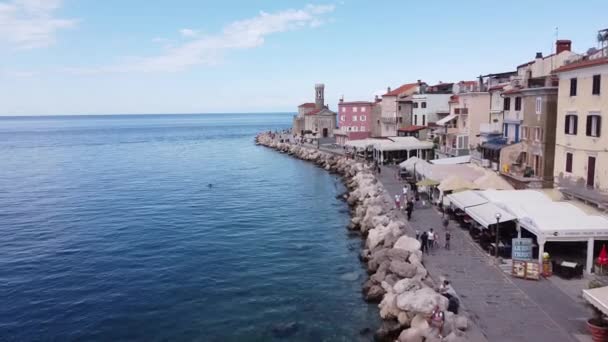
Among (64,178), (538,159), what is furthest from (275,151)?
(538,159)

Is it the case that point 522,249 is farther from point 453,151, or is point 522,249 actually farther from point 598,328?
point 453,151

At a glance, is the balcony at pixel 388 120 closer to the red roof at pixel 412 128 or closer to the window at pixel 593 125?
the red roof at pixel 412 128

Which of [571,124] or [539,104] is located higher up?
[539,104]

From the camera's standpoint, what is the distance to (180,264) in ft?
99.9

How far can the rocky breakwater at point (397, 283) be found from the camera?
17453 mm

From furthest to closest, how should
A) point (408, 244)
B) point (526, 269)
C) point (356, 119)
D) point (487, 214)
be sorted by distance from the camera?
point (356, 119), point (408, 244), point (487, 214), point (526, 269)

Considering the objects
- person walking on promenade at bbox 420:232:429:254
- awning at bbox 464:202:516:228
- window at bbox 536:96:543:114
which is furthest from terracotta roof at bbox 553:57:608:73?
person walking on promenade at bbox 420:232:429:254

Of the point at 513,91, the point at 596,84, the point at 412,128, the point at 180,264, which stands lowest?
the point at 180,264

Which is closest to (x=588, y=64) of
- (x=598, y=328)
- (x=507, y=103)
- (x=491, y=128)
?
(x=507, y=103)

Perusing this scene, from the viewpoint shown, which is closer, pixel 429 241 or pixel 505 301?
pixel 505 301

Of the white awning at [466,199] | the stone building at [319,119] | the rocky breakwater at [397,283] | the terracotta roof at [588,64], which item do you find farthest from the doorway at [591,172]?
the stone building at [319,119]

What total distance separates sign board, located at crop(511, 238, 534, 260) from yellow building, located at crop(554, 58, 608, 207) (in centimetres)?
504

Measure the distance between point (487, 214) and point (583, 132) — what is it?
7651 mm

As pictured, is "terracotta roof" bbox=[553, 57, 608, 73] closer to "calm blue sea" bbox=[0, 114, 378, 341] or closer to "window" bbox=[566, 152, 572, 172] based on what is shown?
"window" bbox=[566, 152, 572, 172]
